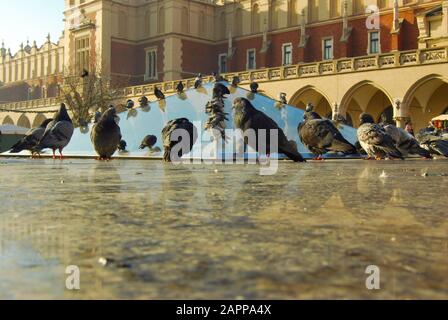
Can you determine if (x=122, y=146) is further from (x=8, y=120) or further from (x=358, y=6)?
(x=8, y=120)

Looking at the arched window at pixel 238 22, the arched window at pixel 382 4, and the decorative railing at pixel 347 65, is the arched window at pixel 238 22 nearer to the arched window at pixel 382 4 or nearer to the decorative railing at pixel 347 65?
the decorative railing at pixel 347 65

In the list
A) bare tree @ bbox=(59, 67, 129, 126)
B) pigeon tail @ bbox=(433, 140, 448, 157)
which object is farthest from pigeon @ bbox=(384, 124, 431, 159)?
bare tree @ bbox=(59, 67, 129, 126)

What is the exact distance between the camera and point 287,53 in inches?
1780

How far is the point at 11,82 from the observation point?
74750 millimetres

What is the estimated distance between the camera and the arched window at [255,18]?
46.7 m

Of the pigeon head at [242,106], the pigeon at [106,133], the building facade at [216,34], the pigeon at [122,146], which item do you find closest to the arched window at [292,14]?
the building facade at [216,34]

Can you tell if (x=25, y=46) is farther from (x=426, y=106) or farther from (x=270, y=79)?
(x=426, y=106)

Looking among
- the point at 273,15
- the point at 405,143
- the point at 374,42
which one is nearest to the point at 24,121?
the point at 273,15

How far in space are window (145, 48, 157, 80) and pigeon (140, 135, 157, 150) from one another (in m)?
33.0

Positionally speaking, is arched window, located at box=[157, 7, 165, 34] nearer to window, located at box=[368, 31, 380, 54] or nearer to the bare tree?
the bare tree

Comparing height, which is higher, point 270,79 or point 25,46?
point 25,46

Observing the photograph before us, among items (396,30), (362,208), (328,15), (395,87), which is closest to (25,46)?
(328,15)

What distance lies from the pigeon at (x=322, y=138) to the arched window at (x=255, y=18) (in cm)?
3632

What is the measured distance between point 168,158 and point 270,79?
78.6 feet
